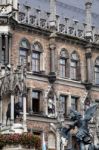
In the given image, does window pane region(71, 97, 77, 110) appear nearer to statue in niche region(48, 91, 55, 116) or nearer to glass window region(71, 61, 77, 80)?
glass window region(71, 61, 77, 80)

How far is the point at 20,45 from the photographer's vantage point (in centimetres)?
3981

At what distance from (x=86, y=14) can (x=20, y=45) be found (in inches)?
315

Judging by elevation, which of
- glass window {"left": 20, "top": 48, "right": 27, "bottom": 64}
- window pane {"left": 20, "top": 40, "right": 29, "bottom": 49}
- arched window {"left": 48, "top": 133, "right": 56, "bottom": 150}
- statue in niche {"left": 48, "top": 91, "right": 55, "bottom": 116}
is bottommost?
arched window {"left": 48, "top": 133, "right": 56, "bottom": 150}

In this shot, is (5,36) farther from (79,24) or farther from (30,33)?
(79,24)

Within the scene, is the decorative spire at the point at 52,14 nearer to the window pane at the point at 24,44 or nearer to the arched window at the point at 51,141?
the window pane at the point at 24,44

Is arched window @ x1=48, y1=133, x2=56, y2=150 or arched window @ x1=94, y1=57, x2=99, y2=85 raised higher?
arched window @ x1=94, y1=57, x2=99, y2=85

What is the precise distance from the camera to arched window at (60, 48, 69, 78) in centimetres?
4241

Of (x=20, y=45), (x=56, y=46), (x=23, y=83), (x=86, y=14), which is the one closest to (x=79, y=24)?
(x=86, y=14)

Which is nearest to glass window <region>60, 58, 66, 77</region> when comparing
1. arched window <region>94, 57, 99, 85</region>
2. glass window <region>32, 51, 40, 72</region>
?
glass window <region>32, 51, 40, 72</region>

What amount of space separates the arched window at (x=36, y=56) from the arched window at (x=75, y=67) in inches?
132

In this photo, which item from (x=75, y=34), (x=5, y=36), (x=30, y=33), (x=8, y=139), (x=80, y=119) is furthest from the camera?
(x=75, y=34)

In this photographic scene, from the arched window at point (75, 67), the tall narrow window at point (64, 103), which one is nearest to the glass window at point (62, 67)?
the arched window at point (75, 67)

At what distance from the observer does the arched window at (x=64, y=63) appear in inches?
1670

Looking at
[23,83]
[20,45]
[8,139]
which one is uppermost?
[20,45]
